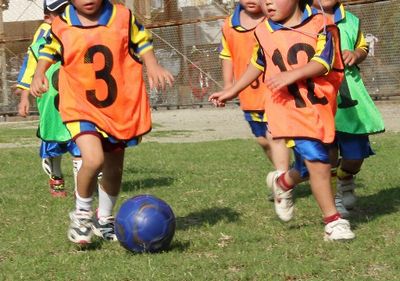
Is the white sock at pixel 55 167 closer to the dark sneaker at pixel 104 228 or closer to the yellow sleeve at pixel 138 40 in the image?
the dark sneaker at pixel 104 228

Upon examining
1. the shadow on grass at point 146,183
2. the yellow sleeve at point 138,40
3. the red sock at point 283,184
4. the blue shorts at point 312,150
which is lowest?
the shadow on grass at point 146,183

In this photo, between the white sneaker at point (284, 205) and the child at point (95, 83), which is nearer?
the child at point (95, 83)

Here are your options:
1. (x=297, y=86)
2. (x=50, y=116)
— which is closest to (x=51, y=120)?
(x=50, y=116)

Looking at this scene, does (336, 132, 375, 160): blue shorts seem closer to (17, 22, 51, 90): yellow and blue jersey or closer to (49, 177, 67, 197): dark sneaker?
(17, 22, 51, 90): yellow and blue jersey

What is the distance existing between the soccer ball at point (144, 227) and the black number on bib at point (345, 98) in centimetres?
164

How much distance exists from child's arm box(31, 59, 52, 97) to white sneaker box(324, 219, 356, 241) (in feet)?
→ 6.25

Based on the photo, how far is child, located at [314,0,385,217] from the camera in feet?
20.9

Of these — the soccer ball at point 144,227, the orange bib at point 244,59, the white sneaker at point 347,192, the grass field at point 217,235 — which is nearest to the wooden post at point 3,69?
the grass field at point 217,235

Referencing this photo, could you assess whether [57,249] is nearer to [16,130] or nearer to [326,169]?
[326,169]

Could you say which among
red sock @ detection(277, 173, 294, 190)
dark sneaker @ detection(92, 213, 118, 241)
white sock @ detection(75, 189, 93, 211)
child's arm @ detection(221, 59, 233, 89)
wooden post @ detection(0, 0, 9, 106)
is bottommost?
wooden post @ detection(0, 0, 9, 106)

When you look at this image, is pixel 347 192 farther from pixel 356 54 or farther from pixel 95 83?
pixel 95 83

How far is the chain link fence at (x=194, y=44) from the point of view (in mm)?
19250

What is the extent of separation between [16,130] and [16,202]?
11.3 meters

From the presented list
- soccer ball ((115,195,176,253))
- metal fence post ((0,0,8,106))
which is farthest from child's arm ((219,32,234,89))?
metal fence post ((0,0,8,106))
